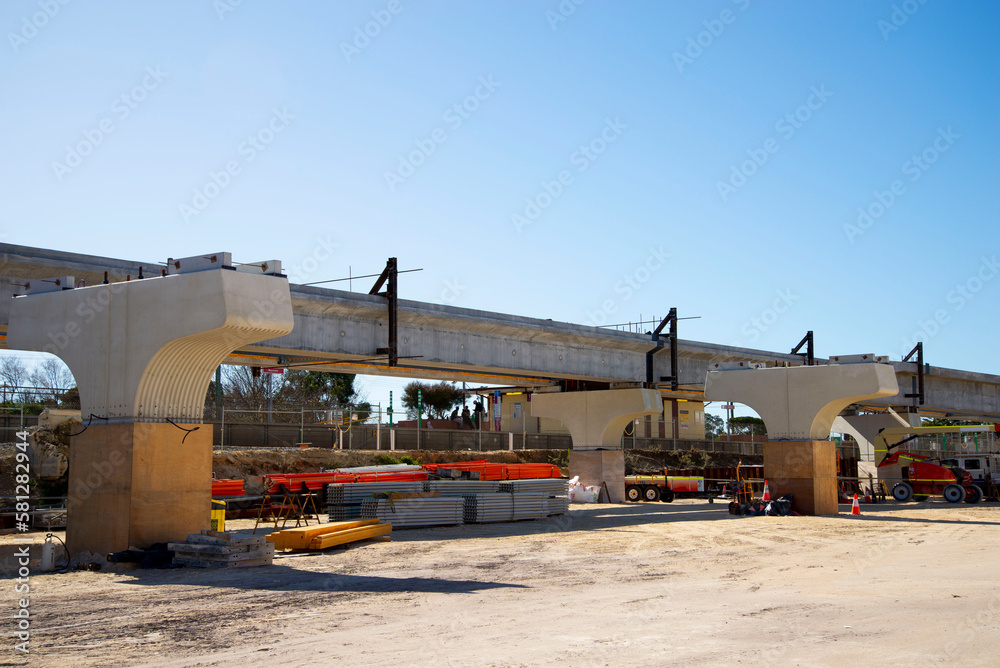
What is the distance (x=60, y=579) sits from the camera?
16219mm

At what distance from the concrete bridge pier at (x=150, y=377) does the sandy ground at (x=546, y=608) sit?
1.52 meters

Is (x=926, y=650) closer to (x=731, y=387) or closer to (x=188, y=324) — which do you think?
(x=188, y=324)

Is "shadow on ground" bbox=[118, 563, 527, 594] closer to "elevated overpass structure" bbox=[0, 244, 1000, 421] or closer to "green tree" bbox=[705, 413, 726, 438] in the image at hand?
"elevated overpass structure" bbox=[0, 244, 1000, 421]

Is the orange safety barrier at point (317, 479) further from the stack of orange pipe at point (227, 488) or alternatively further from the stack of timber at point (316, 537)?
the stack of timber at point (316, 537)

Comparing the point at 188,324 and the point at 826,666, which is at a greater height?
the point at 188,324

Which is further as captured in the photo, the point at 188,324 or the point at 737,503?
the point at 737,503

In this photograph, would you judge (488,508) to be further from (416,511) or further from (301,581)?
(301,581)

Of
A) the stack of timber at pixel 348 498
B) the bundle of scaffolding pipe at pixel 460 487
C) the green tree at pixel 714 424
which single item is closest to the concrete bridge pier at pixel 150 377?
the stack of timber at pixel 348 498

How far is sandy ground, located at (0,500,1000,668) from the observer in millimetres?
9742

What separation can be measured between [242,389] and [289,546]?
57805mm

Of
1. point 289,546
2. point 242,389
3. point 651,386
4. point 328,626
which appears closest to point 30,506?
point 289,546

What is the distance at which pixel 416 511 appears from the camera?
2648 centimetres

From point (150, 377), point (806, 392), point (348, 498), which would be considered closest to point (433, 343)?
point (348, 498)

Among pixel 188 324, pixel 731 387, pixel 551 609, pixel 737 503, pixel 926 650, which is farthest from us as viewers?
pixel 731 387
